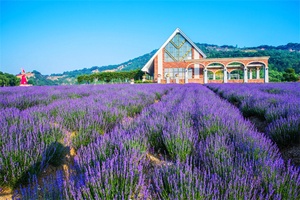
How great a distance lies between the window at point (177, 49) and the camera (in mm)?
35031

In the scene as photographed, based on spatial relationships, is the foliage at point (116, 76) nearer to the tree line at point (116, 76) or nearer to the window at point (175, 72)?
the tree line at point (116, 76)

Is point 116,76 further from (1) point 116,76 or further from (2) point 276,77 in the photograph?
(2) point 276,77

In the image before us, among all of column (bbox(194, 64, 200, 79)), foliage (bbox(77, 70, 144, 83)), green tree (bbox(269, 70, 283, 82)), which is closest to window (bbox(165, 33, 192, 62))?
column (bbox(194, 64, 200, 79))

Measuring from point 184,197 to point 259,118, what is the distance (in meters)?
4.28

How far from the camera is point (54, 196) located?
1269 millimetres

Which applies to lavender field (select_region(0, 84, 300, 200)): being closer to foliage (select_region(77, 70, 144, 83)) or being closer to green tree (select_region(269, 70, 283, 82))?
foliage (select_region(77, 70, 144, 83))

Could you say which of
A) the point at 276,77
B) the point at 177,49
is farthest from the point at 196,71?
the point at 276,77

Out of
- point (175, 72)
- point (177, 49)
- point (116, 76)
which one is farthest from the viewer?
point (116, 76)

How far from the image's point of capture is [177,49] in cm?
3525

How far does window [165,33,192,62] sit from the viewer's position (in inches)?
1379

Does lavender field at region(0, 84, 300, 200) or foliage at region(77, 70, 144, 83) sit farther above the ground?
foliage at region(77, 70, 144, 83)

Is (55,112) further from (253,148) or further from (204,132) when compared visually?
(253,148)

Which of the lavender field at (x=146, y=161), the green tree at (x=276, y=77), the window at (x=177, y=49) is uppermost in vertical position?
the window at (x=177, y=49)

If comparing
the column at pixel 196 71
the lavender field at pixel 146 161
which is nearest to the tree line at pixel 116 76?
the column at pixel 196 71
